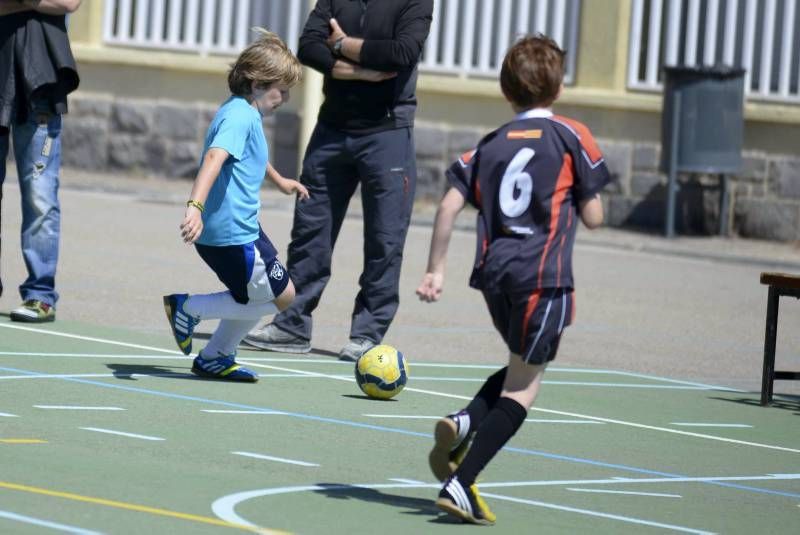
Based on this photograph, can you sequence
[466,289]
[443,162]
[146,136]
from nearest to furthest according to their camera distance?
[466,289]
[443,162]
[146,136]

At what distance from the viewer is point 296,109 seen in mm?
21625

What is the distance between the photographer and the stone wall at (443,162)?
1961 centimetres

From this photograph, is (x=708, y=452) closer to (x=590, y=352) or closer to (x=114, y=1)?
(x=590, y=352)

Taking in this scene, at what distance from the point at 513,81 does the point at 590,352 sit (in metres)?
5.46

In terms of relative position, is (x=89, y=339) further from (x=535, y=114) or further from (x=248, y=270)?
(x=535, y=114)

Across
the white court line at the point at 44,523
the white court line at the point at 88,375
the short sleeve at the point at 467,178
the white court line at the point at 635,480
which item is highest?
the short sleeve at the point at 467,178

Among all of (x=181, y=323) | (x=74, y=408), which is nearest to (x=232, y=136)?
(x=181, y=323)

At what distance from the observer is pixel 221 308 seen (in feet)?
29.2

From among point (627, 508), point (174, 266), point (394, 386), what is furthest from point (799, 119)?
point (627, 508)

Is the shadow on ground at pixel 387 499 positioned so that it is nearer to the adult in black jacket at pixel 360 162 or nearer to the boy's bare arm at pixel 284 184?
the boy's bare arm at pixel 284 184

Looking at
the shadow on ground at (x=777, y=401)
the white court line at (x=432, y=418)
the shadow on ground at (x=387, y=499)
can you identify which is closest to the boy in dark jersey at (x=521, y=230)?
the shadow on ground at (x=387, y=499)

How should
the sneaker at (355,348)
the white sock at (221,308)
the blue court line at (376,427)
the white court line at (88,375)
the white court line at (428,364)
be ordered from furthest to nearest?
the sneaker at (355,348) → the white court line at (428,364) → the white sock at (221,308) → the white court line at (88,375) → the blue court line at (376,427)

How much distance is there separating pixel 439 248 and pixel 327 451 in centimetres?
133

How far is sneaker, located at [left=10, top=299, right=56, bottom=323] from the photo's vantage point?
34.1 feet
